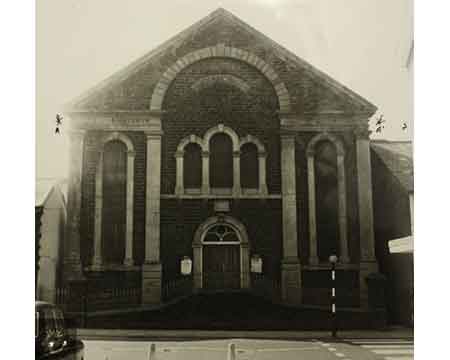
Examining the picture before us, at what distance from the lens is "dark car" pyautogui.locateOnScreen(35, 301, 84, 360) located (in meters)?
5.67

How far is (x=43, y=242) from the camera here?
620cm

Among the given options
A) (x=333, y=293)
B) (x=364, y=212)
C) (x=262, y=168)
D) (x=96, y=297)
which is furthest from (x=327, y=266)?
(x=96, y=297)

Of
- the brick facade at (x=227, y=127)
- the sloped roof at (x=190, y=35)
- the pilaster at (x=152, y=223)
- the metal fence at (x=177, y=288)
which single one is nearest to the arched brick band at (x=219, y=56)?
the brick facade at (x=227, y=127)

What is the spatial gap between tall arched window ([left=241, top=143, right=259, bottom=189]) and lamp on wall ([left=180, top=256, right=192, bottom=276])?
34.3 inches

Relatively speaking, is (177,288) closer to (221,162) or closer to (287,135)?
(221,162)

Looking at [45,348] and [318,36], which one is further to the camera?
[318,36]

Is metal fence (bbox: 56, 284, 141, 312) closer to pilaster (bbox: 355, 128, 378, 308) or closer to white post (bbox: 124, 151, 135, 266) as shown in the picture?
white post (bbox: 124, 151, 135, 266)

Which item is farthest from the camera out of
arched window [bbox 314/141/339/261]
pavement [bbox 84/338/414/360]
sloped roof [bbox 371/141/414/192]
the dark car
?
arched window [bbox 314/141/339/261]

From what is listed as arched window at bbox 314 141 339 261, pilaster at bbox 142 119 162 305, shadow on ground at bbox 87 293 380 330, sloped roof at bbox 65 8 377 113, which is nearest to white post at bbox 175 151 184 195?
pilaster at bbox 142 119 162 305

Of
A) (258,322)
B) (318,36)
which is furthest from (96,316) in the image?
(318,36)

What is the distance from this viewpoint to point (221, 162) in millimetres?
6352
